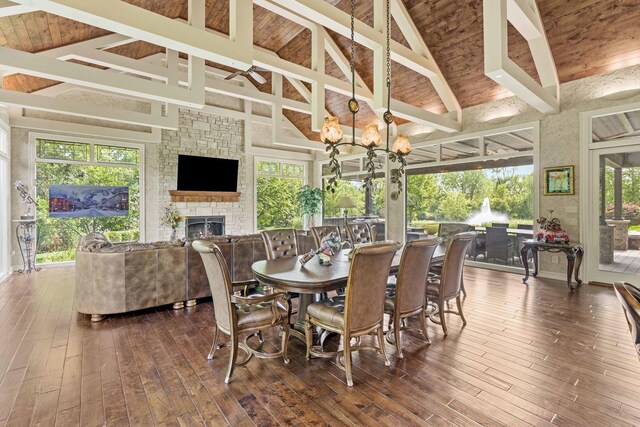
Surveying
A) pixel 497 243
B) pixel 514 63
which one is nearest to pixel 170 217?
pixel 497 243

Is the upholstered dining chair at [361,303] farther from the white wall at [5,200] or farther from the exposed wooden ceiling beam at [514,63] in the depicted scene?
the white wall at [5,200]

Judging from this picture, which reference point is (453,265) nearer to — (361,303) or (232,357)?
(361,303)

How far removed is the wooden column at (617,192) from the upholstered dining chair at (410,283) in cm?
443

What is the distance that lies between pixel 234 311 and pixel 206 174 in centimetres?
692

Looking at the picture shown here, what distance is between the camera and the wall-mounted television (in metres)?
7.13

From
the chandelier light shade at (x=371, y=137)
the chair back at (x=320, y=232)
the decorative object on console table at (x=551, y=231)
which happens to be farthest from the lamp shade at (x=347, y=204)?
the chandelier light shade at (x=371, y=137)

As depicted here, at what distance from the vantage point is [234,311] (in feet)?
8.51

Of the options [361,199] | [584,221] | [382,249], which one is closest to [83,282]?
[382,249]

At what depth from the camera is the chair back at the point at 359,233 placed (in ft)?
17.3

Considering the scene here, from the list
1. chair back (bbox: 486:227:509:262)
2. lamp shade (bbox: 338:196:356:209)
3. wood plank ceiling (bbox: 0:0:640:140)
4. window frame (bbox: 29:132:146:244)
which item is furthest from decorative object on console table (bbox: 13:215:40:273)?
chair back (bbox: 486:227:509:262)

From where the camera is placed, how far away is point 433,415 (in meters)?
2.09

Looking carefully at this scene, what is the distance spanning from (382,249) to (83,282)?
12.4 feet

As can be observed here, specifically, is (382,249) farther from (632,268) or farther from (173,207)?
(173,207)

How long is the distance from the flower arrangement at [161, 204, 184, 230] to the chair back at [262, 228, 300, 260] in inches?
194
